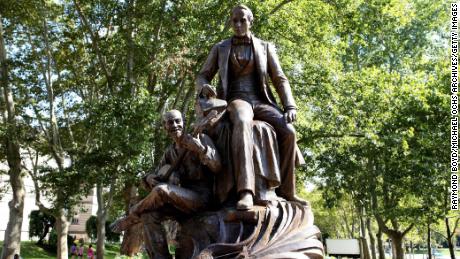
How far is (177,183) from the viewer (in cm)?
497

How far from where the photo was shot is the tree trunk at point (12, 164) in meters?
16.4

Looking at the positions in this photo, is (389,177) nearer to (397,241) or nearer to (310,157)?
(310,157)

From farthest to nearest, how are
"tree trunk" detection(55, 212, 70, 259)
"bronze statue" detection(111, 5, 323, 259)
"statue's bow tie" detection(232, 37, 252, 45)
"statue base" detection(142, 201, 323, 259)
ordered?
"tree trunk" detection(55, 212, 70, 259), "statue's bow tie" detection(232, 37, 252, 45), "bronze statue" detection(111, 5, 323, 259), "statue base" detection(142, 201, 323, 259)

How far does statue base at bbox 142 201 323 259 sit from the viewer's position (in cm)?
426

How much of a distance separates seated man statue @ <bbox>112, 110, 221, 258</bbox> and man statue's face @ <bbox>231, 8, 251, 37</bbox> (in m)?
1.22

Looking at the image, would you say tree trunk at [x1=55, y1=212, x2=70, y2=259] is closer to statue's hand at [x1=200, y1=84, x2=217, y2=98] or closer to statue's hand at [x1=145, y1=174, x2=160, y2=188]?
statue's hand at [x1=145, y1=174, x2=160, y2=188]

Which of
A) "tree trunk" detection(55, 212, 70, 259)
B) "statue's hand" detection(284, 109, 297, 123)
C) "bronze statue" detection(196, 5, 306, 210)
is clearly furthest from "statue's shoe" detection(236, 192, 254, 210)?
"tree trunk" detection(55, 212, 70, 259)

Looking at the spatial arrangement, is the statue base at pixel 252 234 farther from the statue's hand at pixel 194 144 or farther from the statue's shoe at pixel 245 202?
the statue's hand at pixel 194 144

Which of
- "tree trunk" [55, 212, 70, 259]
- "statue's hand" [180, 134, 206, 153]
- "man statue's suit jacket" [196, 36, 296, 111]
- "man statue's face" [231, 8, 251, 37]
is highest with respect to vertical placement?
"man statue's face" [231, 8, 251, 37]

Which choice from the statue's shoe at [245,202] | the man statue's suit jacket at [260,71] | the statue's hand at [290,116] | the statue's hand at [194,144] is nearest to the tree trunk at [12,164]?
the man statue's suit jacket at [260,71]

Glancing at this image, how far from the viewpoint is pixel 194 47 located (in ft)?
50.4

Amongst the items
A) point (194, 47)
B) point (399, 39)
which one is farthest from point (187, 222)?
point (399, 39)

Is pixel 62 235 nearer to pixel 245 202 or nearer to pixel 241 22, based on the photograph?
pixel 241 22

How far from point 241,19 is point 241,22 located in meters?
0.03
